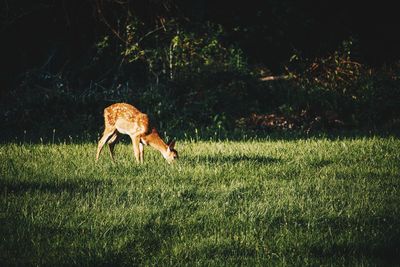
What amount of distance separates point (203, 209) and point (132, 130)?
3.84 meters

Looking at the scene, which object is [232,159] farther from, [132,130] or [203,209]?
[203,209]

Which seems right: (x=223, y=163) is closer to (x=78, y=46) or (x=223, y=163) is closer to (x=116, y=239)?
(x=116, y=239)

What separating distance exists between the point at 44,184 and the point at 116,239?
252cm

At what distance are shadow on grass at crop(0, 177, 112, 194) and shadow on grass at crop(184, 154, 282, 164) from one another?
6.57ft

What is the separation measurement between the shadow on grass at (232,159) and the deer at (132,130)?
52cm

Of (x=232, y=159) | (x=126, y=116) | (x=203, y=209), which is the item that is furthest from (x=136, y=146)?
(x=203, y=209)

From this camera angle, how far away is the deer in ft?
30.2

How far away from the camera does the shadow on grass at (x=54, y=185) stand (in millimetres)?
6627

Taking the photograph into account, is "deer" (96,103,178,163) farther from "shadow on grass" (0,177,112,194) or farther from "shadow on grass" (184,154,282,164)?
"shadow on grass" (0,177,112,194)

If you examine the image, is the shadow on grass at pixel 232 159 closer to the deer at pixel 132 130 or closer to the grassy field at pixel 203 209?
the grassy field at pixel 203 209

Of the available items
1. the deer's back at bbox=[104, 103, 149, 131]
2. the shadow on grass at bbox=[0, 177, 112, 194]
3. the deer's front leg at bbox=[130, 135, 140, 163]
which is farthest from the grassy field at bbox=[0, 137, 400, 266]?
the deer's back at bbox=[104, 103, 149, 131]

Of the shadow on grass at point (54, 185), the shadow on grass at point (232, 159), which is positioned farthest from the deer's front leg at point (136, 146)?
the shadow on grass at point (54, 185)

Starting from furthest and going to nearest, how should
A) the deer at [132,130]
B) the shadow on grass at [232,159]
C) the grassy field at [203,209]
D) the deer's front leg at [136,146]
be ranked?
the deer at [132,130], the deer's front leg at [136,146], the shadow on grass at [232,159], the grassy field at [203,209]

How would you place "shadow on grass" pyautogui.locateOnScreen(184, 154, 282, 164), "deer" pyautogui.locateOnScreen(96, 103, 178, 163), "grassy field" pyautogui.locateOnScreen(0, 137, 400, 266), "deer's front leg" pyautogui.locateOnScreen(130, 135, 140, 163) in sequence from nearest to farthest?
"grassy field" pyautogui.locateOnScreen(0, 137, 400, 266)
"shadow on grass" pyautogui.locateOnScreen(184, 154, 282, 164)
"deer's front leg" pyautogui.locateOnScreen(130, 135, 140, 163)
"deer" pyautogui.locateOnScreen(96, 103, 178, 163)
